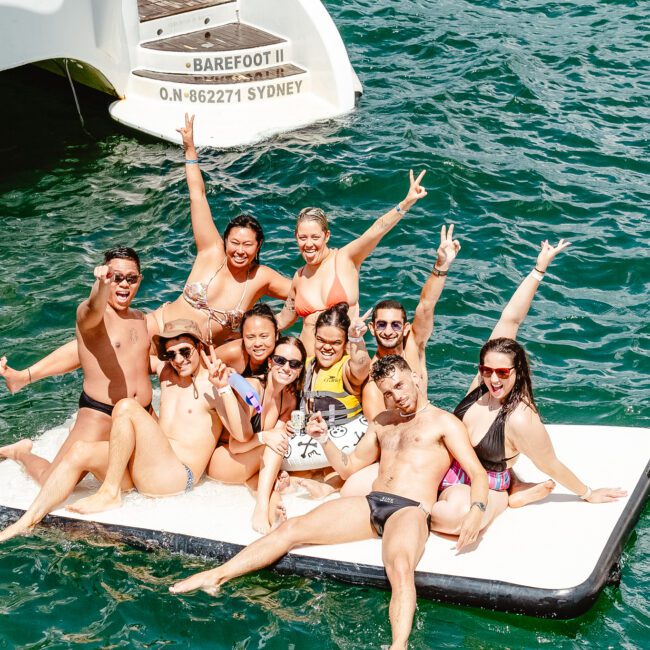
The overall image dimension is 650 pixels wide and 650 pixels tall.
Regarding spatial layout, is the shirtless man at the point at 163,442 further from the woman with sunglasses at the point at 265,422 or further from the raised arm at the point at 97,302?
the raised arm at the point at 97,302

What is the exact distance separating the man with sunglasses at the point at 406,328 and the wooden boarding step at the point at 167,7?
7514 mm

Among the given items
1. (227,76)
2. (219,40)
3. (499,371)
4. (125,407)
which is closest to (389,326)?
(499,371)

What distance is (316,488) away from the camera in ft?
23.2

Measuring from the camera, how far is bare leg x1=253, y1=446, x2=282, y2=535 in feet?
22.4

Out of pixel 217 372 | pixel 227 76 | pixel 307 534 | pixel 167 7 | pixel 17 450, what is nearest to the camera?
pixel 307 534

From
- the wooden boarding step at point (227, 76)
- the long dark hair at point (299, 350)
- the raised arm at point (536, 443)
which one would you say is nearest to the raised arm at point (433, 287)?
the long dark hair at point (299, 350)

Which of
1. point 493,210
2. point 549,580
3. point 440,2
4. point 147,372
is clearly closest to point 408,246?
point 493,210

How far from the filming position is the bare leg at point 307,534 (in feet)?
21.2

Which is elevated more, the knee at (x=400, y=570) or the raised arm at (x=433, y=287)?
the raised arm at (x=433, y=287)

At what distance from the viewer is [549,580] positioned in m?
6.24

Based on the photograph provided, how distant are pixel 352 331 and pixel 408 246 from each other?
438cm

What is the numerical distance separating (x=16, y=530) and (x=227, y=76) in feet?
24.9

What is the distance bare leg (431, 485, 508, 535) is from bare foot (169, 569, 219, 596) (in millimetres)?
1357

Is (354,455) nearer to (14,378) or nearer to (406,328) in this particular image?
(406,328)
